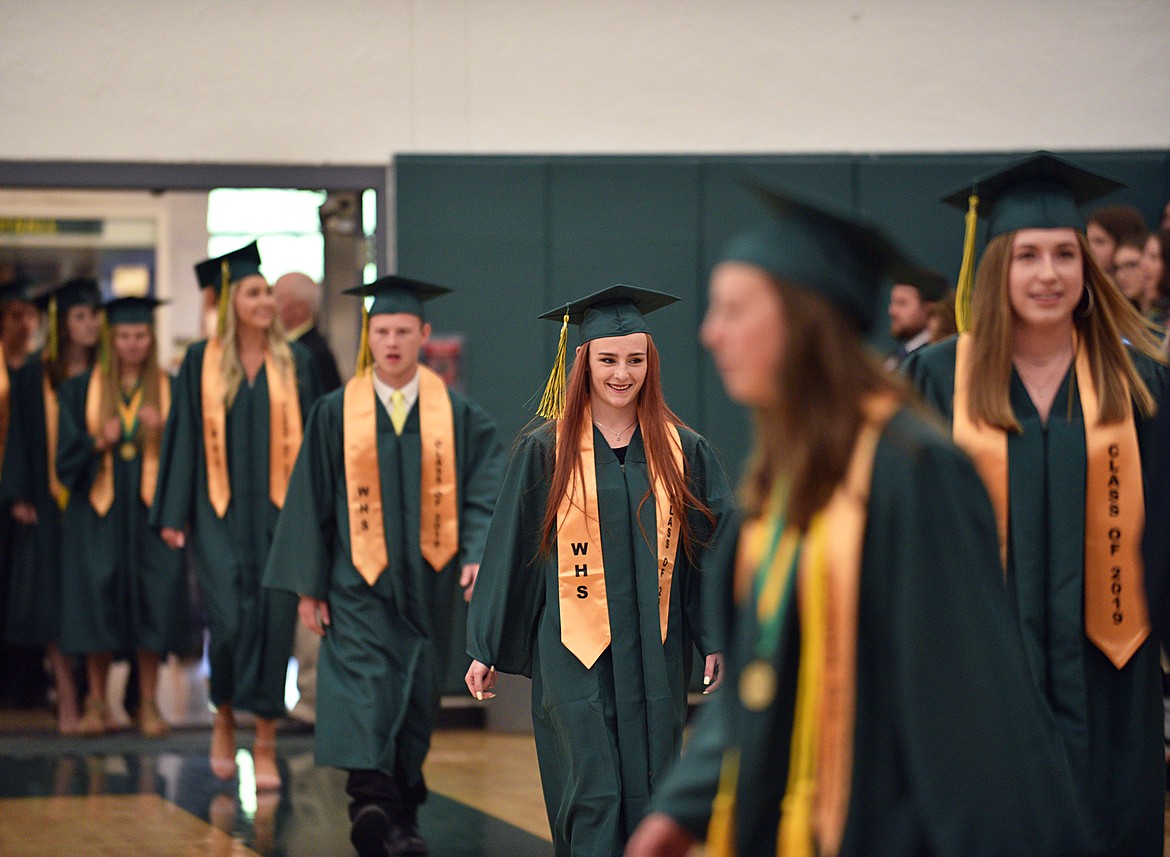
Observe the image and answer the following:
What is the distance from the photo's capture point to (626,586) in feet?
14.9

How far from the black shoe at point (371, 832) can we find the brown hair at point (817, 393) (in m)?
3.81

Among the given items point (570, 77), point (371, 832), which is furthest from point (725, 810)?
point (570, 77)

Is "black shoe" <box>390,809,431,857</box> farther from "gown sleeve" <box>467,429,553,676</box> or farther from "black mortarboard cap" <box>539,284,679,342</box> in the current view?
"black mortarboard cap" <box>539,284,679,342</box>

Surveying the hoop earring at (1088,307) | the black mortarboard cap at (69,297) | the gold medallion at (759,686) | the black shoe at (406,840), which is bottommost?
the black shoe at (406,840)

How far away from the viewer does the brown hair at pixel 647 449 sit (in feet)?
15.1

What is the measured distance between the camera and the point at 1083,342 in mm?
3918

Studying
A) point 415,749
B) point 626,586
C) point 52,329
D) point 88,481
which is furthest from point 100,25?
point 626,586

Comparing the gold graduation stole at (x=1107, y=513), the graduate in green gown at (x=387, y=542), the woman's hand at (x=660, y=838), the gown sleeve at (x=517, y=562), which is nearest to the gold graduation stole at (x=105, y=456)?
the graduate in green gown at (x=387, y=542)

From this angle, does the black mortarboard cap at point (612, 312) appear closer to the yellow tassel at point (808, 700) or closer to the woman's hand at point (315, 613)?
the woman's hand at point (315, 613)

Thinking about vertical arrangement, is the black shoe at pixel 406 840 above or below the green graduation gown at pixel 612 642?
below

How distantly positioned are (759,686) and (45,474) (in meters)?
7.39

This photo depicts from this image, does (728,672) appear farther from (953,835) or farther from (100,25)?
(100,25)

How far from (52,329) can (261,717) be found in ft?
10.2

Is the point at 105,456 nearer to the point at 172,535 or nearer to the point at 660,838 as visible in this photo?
the point at 172,535
